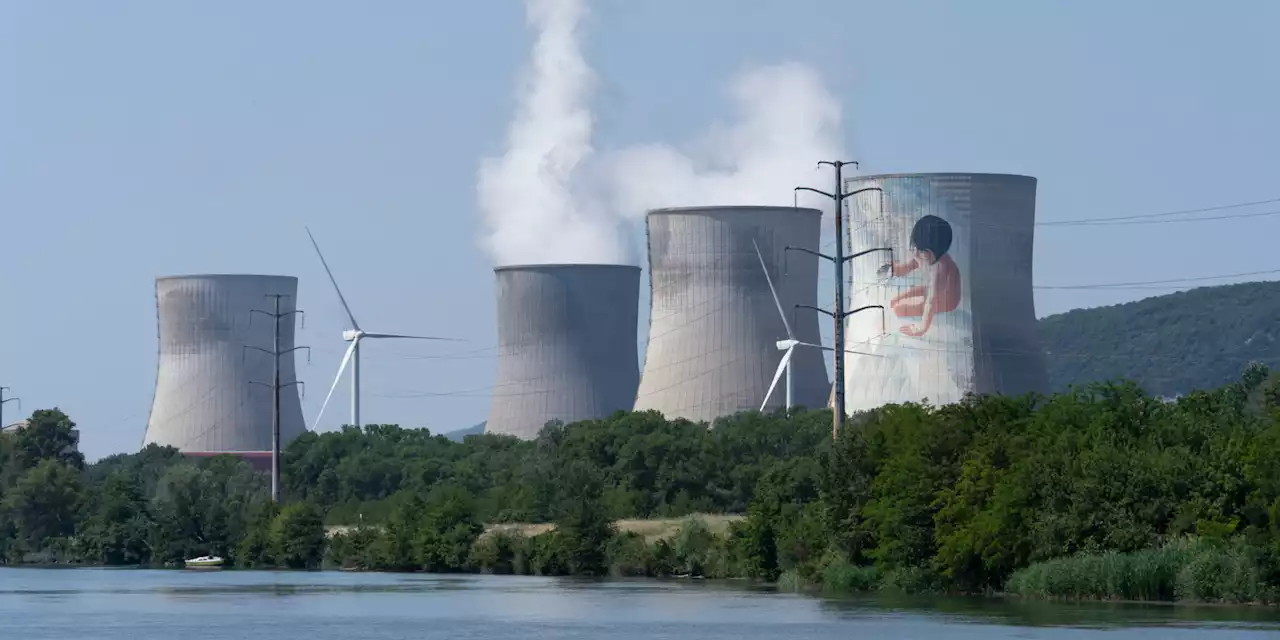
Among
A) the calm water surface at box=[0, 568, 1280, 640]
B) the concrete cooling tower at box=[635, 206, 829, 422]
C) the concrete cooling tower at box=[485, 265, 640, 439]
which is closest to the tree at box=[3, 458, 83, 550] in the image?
the concrete cooling tower at box=[485, 265, 640, 439]

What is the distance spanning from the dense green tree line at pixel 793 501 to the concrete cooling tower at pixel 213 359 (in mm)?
1599

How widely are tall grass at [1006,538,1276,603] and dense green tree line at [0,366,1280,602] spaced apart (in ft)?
0.09

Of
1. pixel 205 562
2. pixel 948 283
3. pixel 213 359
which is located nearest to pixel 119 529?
pixel 205 562

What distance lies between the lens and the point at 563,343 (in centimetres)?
6638

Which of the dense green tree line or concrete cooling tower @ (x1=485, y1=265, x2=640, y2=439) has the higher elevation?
concrete cooling tower @ (x1=485, y1=265, x2=640, y2=439)

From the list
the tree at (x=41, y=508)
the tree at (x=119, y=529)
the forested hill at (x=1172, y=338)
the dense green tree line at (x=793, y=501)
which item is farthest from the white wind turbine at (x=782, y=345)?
the forested hill at (x=1172, y=338)

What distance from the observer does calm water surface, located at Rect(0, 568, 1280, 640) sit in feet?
82.4

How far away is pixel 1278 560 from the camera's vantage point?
27.9 meters

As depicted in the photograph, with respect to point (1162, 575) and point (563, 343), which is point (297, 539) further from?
point (1162, 575)

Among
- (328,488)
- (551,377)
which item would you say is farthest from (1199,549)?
(328,488)

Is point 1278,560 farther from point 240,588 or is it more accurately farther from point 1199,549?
point 240,588

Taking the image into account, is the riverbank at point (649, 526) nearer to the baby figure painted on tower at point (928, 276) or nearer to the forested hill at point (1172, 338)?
the baby figure painted on tower at point (928, 276)

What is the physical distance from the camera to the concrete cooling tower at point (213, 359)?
7325cm

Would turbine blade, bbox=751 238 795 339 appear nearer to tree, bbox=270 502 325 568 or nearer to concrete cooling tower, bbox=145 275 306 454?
tree, bbox=270 502 325 568
